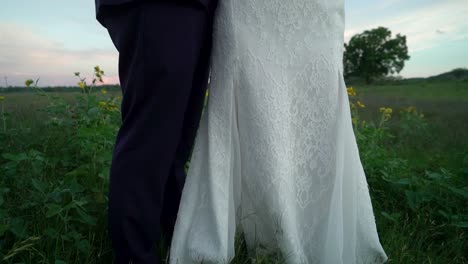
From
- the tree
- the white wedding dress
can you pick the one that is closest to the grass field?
the white wedding dress

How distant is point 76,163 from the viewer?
231 cm

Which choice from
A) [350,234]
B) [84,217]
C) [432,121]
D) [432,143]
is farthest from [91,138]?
[432,121]

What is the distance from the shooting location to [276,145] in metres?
1.17

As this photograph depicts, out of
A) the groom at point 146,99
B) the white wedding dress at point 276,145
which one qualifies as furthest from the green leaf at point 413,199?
the groom at point 146,99

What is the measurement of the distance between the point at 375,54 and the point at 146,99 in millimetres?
47968

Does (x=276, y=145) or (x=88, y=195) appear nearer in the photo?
(x=276, y=145)

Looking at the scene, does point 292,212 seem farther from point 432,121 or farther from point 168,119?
point 432,121

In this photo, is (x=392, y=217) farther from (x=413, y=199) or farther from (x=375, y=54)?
(x=375, y=54)

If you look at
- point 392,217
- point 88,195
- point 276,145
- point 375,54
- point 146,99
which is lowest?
point 392,217

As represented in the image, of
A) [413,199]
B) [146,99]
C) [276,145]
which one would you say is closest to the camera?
[146,99]

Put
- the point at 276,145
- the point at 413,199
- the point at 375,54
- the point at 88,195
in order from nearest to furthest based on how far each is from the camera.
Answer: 1. the point at 276,145
2. the point at 88,195
3. the point at 413,199
4. the point at 375,54

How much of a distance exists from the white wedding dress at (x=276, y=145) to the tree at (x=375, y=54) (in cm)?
4444

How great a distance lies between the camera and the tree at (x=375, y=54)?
4356 centimetres

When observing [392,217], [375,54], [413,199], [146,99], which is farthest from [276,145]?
[375,54]
